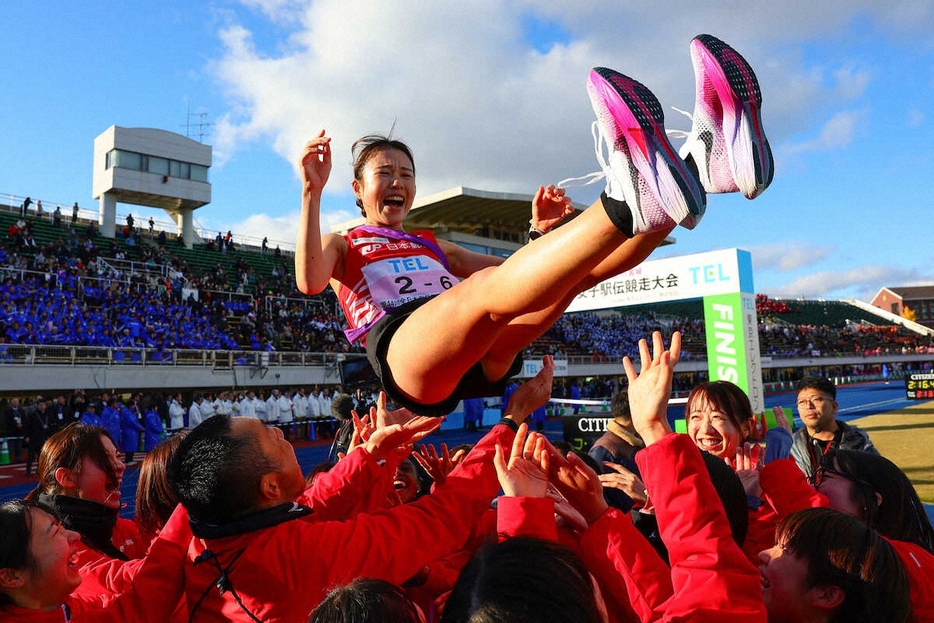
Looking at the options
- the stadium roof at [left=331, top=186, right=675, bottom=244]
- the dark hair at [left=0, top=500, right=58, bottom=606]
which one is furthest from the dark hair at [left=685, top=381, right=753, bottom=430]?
the stadium roof at [left=331, top=186, right=675, bottom=244]

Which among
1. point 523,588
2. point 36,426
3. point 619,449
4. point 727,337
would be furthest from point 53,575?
point 36,426

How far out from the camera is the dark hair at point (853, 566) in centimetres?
169

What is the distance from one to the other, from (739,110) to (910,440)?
14.0m

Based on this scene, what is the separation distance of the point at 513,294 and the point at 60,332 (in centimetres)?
2016

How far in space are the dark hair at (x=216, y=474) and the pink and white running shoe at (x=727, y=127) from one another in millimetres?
1631

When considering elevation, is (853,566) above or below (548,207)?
below

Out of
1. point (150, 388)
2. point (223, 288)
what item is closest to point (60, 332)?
point (150, 388)

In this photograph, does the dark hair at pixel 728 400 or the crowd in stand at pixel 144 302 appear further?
the crowd in stand at pixel 144 302

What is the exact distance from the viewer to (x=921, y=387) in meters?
24.5

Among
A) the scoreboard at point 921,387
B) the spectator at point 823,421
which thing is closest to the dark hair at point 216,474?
the spectator at point 823,421

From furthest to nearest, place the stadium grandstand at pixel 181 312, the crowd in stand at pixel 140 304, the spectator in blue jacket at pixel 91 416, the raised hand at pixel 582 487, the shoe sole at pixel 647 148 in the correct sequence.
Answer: the crowd in stand at pixel 140 304, the stadium grandstand at pixel 181 312, the spectator in blue jacket at pixel 91 416, the raised hand at pixel 582 487, the shoe sole at pixel 647 148

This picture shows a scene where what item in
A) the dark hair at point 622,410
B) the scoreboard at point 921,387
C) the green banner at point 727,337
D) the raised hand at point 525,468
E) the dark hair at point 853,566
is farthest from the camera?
the scoreboard at point 921,387

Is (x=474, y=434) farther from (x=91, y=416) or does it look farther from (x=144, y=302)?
(x=144, y=302)

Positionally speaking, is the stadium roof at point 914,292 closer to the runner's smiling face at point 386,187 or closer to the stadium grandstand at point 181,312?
the stadium grandstand at point 181,312
